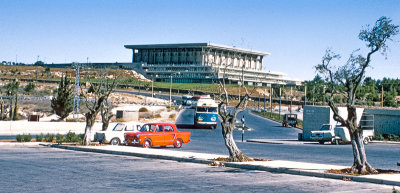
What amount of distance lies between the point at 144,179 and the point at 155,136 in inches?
566

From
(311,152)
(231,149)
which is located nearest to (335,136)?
(311,152)

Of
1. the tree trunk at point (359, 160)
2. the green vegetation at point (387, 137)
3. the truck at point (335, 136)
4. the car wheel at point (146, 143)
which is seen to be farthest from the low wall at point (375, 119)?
the tree trunk at point (359, 160)

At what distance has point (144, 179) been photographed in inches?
612

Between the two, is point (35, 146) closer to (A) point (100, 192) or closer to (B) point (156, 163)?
(B) point (156, 163)

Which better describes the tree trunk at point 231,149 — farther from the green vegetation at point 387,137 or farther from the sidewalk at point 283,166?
the green vegetation at point 387,137

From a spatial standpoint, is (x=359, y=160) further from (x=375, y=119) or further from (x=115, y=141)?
(x=375, y=119)

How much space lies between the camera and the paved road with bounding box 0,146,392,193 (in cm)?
1358

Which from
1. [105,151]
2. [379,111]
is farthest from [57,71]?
[105,151]

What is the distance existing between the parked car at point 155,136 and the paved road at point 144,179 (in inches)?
329

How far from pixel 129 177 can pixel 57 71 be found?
618ft

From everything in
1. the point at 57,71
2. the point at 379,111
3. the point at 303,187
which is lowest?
the point at 303,187

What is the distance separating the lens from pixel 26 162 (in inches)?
795

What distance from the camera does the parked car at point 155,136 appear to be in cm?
2959

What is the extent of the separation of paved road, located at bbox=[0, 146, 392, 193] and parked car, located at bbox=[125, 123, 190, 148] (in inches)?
329
